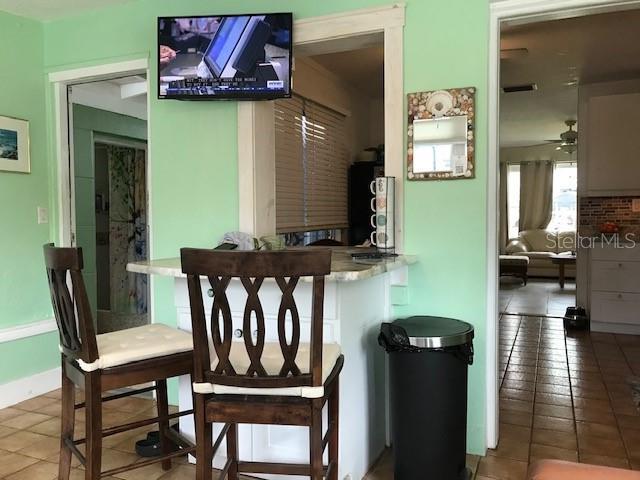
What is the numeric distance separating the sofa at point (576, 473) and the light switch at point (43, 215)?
136 inches

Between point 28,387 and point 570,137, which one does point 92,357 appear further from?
point 570,137

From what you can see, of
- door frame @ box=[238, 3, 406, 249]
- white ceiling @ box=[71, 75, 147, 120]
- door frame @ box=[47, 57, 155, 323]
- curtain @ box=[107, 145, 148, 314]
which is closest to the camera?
door frame @ box=[238, 3, 406, 249]

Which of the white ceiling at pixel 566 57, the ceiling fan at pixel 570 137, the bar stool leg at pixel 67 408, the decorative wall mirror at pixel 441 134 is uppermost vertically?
the white ceiling at pixel 566 57

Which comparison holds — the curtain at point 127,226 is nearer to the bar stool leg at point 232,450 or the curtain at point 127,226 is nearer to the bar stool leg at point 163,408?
the bar stool leg at point 163,408

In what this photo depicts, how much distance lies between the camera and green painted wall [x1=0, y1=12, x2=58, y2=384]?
3.32 meters

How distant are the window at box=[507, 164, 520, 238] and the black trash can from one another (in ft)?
30.1

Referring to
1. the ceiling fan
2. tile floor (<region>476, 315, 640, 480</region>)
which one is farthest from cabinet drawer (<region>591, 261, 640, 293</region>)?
the ceiling fan

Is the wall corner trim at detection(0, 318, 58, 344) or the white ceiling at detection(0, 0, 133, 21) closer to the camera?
the white ceiling at detection(0, 0, 133, 21)

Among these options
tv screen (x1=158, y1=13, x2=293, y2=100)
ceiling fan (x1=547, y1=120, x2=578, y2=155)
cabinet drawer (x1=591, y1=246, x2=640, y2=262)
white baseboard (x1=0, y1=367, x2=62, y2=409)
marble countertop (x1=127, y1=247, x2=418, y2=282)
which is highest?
ceiling fan (x1=547, y1=120, x2=578, y2=155)

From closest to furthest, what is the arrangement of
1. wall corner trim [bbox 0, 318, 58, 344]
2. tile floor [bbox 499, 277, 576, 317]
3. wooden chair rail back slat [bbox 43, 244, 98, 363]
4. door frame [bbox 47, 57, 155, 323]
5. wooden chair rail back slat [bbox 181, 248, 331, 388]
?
1. wooden chair rail back slat [bbox 181, 248, 331, 388]
2. wooden chair rail back slat [bbox 43, 244, 98, 363]
3. wall corner trim [bbox 0, 318, 58, 344]
4. door frame [bbox 47, 57, 155, 323]
5. tile floor [bbox 499, 277, 576, 317]

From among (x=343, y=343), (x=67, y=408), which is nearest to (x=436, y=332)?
(x=343, y=343)

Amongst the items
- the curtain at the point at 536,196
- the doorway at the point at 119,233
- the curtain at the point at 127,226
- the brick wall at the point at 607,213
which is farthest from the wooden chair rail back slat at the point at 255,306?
the curtain at the point at 536,196

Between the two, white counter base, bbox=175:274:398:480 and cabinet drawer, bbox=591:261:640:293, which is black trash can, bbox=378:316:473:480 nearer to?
white counter base, bbox=175:274:398:480

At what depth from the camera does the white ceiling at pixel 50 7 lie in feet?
10.4
